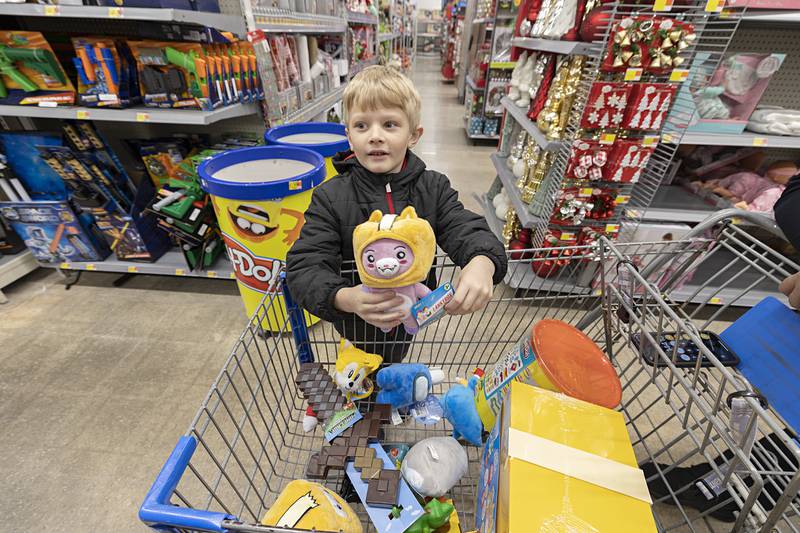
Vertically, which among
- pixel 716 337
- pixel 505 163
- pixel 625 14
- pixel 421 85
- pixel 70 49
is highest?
pixel 625 14

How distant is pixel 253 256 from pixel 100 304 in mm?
1212

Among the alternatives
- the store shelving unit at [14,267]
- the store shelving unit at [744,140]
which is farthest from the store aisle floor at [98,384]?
the store shelving unit at [744,140]

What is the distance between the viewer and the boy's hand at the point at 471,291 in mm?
729

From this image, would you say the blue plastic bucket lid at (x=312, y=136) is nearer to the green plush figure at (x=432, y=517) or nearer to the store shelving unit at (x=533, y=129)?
the store shelving unit at (x=533, y=129)

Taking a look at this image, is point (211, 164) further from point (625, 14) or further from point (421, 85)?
point (421, 85)

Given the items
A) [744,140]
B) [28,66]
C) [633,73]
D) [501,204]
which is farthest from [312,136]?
[744,140]

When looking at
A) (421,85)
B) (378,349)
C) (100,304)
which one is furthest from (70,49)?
(421,85)

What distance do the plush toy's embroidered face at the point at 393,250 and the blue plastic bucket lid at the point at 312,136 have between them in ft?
4.43

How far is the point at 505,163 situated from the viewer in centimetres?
289

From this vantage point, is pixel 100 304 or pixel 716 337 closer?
Result: pixel 716 337

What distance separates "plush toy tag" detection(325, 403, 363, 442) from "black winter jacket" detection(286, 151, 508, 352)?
0.24 m

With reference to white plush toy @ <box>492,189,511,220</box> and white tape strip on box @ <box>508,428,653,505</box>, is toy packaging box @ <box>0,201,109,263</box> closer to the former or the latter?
white tape strip on box @ <box>508,428,653,505</box>

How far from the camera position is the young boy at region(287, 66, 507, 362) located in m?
0.77

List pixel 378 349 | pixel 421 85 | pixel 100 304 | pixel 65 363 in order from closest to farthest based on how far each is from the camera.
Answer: pixel 378 349 → pixel 65 363 → pixel 100 304 → pixel 421 85
